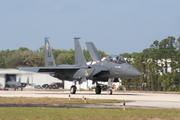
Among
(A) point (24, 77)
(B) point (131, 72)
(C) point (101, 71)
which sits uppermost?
(A) point (24, 77)

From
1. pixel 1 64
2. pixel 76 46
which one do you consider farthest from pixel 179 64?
pixel 1 64

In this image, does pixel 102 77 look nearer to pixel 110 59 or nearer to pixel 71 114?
pixel 110 59

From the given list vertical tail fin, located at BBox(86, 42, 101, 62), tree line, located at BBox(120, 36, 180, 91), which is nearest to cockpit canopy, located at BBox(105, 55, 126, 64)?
vertical tail fin, located at BBox(86, 42, 101, 62)

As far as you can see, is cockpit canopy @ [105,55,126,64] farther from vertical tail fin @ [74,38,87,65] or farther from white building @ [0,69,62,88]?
white building @ [0,69,62,88]

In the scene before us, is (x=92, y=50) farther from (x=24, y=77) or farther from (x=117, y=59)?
(x=24, y=77)

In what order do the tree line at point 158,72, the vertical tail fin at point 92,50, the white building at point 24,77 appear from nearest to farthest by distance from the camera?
1. the vertical tail fin at point 92,50
2. the tree line at point 158,72
3. the white building at point 24,77

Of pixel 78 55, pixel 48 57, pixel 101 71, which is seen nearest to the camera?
pixel 101 71

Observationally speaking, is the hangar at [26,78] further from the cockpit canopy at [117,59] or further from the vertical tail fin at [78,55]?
the cockpit canopy at [117,59]

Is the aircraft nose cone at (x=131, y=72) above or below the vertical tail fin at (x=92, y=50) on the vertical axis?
below

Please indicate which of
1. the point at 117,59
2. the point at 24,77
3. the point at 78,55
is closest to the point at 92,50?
the point at 78,55

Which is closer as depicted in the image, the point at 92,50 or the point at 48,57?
the point at 92,50

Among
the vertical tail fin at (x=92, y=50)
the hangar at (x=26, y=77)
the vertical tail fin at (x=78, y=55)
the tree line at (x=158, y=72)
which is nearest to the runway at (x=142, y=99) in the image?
the vertical tail fin at (x=78, y=55)

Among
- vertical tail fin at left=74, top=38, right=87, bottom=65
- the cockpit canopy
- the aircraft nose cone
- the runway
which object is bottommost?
the runway

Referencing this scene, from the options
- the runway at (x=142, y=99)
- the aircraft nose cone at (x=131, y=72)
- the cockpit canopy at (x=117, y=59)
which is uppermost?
the cockpit canopy at (x=117, y=59)
